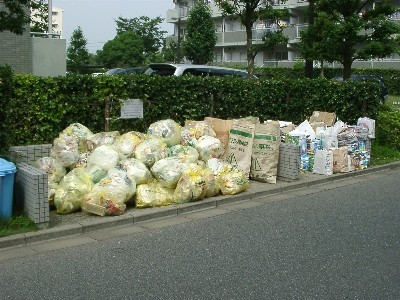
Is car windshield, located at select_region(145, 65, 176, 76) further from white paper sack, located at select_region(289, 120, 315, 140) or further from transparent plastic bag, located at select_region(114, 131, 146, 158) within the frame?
transparent plastic bag, located at select_region(114, 131, 146, 158)

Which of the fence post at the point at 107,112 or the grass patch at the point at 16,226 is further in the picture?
the fence post at the point at 107,112

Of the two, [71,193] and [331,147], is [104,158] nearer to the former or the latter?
[71,193]

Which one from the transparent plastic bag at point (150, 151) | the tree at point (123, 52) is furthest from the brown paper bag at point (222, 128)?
the tree at point (123, 52)

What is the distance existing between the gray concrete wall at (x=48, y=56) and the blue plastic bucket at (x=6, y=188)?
12514 mm

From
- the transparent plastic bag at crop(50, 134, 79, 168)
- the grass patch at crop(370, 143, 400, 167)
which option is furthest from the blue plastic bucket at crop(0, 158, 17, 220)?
the grass patch at crop(370, 143, 400, 167)

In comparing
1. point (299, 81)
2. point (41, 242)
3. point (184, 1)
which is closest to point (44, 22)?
point (299, 81)

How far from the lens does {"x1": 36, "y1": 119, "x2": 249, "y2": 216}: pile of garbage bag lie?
292 inches

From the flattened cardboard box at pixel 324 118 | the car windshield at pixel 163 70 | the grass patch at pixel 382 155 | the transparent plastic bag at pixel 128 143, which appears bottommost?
the grass patch at pixel 382 155

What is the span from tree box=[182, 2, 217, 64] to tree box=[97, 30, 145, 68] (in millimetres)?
14834

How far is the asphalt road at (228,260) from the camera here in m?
4.94

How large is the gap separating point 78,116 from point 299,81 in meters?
7.02

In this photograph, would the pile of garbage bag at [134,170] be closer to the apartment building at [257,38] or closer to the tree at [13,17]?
the tree at [13,17]

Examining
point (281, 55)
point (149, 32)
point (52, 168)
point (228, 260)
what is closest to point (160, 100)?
point (52, 168)

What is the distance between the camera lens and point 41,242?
641 cm
